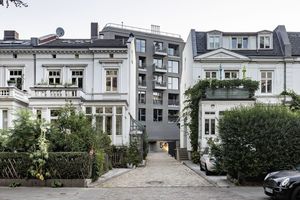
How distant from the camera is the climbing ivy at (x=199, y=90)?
34.3 m

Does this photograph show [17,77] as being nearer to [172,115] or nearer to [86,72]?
[86,72]

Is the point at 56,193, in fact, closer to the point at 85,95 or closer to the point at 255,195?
the point at 255,195

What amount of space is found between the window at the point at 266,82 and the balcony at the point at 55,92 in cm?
1467

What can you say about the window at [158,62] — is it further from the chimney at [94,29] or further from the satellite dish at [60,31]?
the satellite dish at [60,31]

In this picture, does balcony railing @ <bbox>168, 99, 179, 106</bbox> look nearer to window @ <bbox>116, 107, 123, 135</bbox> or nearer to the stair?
the stair

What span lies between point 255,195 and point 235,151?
138 inches

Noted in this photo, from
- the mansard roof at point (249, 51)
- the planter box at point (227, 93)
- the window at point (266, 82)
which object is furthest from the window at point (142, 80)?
the planter box at point (227, 93)

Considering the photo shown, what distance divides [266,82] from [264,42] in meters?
3.59

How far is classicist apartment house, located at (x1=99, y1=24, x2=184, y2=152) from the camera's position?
7869 centimetres

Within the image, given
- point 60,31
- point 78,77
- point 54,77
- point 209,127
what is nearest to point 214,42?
point 209,127

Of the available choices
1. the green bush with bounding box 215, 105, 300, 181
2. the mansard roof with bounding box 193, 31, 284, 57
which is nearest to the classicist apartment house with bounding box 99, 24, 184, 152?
the mansard roof with bounding box 193, 31, 284, 57

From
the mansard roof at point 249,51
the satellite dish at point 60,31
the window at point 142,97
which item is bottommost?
the window at point 142,97

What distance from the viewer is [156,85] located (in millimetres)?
79562

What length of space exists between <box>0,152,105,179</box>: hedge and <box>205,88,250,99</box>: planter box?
16589 mm
